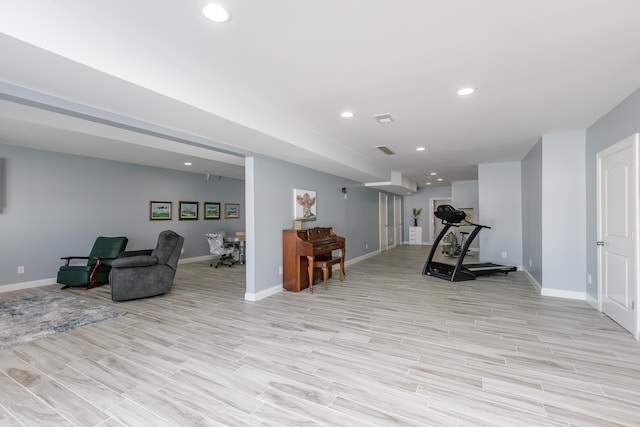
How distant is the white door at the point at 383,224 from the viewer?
971 centimetres

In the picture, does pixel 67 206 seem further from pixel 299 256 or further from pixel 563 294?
pixel 563 294

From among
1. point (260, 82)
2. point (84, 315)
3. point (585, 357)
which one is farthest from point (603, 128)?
point (84, 315)

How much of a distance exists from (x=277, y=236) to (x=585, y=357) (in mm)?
3897

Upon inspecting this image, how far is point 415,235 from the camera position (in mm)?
12531

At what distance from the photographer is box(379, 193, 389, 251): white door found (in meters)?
9.71

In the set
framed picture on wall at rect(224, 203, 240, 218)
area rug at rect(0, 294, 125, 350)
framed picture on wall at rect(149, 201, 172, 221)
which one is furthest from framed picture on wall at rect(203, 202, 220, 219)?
area rug at rect(0, 294, 125, 350)

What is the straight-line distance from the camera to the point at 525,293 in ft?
14.7

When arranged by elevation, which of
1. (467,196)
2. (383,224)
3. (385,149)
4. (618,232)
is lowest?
(383,224)

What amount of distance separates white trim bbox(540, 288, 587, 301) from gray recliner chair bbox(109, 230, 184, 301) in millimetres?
5779

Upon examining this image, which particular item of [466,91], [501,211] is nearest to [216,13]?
[466,91]

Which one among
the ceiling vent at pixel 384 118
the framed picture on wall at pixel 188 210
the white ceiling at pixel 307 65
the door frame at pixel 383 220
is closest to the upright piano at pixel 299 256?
the white ceiling at pixel 307 65

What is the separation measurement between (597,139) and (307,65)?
3874 mm

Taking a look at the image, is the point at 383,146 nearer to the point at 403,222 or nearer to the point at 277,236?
the point at 277,236

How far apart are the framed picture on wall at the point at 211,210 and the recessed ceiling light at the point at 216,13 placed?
701cm
